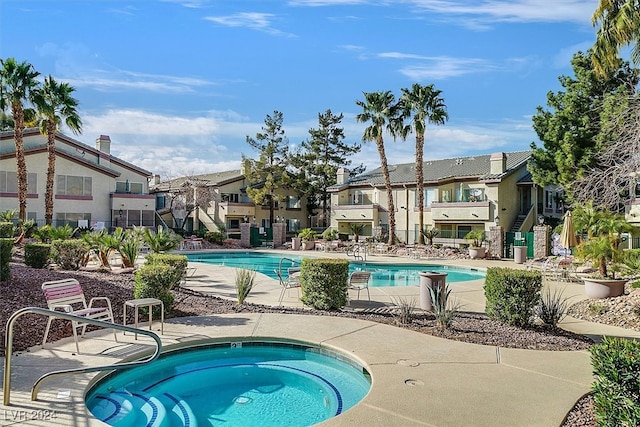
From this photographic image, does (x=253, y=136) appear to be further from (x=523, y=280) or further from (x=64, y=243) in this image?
(x=523, y=280)

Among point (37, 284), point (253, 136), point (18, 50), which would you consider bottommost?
point (37, 284)

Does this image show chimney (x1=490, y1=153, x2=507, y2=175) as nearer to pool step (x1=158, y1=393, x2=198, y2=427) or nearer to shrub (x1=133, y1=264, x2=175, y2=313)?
shrub (x1=133, y1=264, x2=175, y2=313)

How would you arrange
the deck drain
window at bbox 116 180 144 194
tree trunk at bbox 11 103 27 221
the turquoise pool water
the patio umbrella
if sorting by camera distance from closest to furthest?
1. the deck drain
2. the patio umbrella
3. the turquoise pool water
4. tree trunk at bbox 11 103 27 221
5. window at bbox 116 180 144 194

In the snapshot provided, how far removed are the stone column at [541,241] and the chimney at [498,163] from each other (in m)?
10.2

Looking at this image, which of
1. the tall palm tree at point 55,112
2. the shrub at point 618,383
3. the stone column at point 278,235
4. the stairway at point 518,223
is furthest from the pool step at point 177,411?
the stairway at point 518,223

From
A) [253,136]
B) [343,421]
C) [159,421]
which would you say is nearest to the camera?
[343,421]

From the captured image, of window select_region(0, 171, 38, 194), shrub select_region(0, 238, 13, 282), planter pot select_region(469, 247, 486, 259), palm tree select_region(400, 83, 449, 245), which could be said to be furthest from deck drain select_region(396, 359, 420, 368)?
window select_region(0, 171, 38, 194)

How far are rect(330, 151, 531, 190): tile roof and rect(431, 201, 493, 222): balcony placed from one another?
88.0 inches

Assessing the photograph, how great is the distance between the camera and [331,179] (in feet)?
173

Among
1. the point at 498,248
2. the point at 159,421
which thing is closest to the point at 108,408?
the point at 159,421

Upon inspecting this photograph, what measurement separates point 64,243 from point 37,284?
459cm

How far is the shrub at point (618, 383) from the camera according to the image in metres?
4.00

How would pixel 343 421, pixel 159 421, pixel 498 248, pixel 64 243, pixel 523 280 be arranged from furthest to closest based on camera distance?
1. pixel 498 248
2. pixel 64 243
3. pixel 523 280
4. pixel 159 421
5. pixel 343 421

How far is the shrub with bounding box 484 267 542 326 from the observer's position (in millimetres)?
9125
